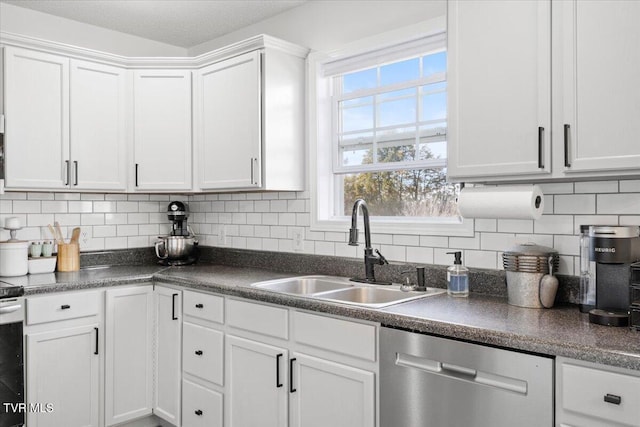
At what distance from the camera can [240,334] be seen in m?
2.60

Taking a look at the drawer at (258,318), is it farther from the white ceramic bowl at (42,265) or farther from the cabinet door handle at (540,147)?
the white ceramic bowl at (42,265)

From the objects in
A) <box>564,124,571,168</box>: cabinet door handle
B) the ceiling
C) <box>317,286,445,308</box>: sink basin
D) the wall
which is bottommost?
<box>317,286,445,308</box>: sink basin

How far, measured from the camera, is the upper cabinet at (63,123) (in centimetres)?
301

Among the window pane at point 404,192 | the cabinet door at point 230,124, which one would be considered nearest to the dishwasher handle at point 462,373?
the window pane at point 404,192

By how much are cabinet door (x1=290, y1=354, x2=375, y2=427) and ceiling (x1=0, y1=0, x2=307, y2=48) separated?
87.4 inches

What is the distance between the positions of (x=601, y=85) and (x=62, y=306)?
2.74 metres

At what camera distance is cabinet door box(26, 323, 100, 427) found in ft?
8.90

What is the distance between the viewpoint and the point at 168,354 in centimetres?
308

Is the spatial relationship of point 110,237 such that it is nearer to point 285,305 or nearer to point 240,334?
point 240,334

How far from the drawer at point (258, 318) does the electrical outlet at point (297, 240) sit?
73 centimetres

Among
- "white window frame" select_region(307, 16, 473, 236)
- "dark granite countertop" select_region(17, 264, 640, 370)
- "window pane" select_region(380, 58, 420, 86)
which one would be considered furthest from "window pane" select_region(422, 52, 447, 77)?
"dark granite countertop" select_region(17, 264, 640, 370)

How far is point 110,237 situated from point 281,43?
6.07ft

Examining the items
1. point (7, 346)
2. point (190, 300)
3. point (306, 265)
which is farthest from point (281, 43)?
point (7, 346)

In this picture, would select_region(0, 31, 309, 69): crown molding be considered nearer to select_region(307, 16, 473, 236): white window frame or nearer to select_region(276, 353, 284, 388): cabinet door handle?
select_region(307, 16, 473, 236): white window frame
